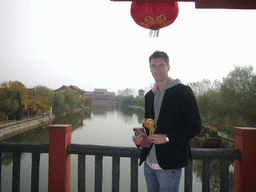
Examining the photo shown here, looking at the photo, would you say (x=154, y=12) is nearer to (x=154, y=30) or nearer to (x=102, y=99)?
(x=154, y=30)

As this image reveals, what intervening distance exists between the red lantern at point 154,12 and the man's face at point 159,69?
1.87 feet

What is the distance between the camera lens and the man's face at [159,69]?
1.06m

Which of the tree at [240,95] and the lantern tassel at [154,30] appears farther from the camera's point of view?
the tree at [240,95]

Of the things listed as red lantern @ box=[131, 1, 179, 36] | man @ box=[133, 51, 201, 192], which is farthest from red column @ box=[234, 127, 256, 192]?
red lantern @ box=[131, 1, 179, 36]

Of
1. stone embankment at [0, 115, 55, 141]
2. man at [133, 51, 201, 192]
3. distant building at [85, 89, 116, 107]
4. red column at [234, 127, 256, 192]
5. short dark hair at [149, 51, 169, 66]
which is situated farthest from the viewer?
distant building at [85, 89, 116, 107]

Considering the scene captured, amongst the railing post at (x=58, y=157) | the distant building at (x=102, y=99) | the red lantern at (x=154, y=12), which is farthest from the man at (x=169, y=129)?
the distant building at (x=102, y=99)

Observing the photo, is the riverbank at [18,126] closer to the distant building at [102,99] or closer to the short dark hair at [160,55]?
the short dark hair at [160,55]

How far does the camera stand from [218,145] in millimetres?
13555

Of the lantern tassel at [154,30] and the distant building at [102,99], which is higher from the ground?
the lantern tassel at [154,30]

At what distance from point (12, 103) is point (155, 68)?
1886cm

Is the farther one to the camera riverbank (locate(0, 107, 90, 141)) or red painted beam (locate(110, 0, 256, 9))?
riverbank (locate(0, 107, 90, 141))

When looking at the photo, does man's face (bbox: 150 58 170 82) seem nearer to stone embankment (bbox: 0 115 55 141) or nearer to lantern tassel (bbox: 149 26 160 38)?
lantern tassel (bbox: 149 26 160 38)

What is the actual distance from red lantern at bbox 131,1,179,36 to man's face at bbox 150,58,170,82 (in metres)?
0.57

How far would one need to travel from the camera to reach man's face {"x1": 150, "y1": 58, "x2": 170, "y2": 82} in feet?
3.48
